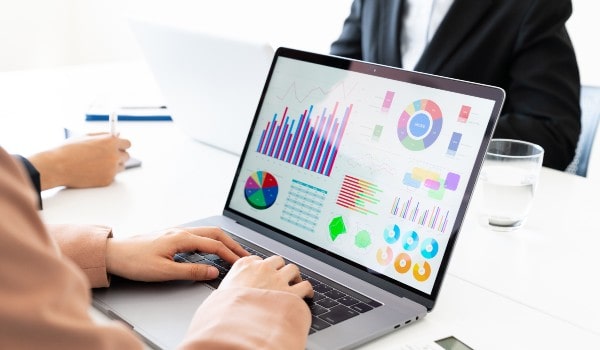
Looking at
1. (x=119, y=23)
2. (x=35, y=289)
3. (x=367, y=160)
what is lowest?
(x=35, y=289)

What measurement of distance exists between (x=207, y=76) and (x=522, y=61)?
0.85 m

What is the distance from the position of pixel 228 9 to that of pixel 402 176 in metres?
2.78

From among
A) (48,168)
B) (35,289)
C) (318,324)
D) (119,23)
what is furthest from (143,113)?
(119,23)

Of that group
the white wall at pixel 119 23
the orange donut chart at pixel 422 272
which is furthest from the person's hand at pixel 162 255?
the white wall at pixel 119 23

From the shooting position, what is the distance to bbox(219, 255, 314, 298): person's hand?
2.76 ft

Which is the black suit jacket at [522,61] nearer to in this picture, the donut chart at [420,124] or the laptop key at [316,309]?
the donut chart at [420,124]

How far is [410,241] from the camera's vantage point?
941 millimetres

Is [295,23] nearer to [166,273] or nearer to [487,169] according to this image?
[487,169]

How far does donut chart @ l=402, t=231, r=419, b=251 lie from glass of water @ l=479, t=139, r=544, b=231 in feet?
1.02

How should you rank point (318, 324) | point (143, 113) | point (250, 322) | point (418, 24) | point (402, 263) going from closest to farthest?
point (250, 322) → point (318, 324) → point (402, 263) → point (143, 113) → point (418, 24)

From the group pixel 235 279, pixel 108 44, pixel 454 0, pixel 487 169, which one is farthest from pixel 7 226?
pixel 108 44

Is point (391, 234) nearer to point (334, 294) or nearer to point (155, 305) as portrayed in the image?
point (334, 294)

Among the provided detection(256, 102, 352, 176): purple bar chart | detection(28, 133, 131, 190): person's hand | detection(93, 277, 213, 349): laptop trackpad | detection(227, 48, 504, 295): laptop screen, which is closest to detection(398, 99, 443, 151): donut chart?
detection(227, 48, 504, 295): laptop screen

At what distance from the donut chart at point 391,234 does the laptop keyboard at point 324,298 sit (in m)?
0.09
